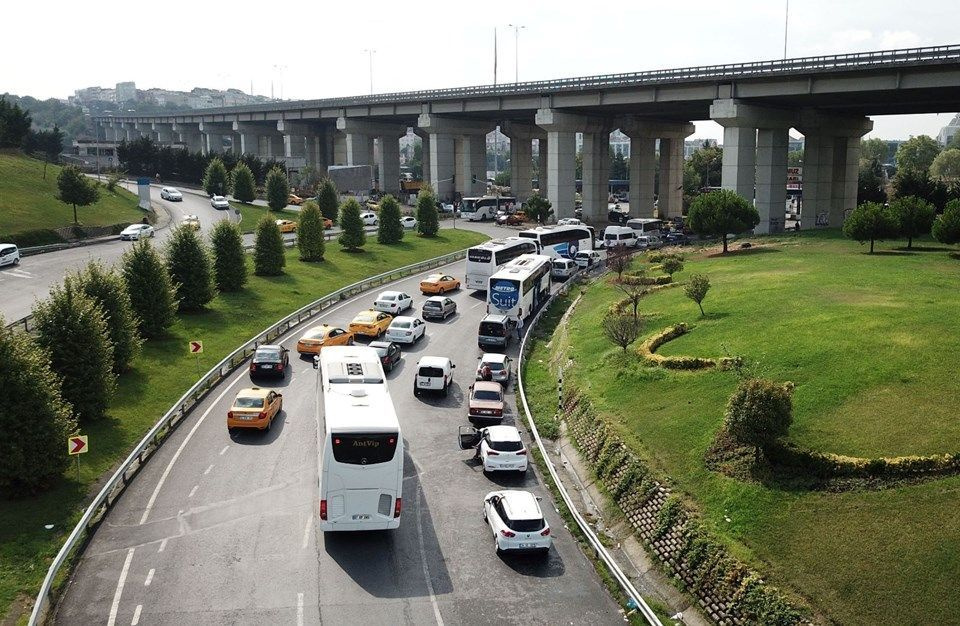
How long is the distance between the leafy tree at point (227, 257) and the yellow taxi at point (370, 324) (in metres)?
14.4

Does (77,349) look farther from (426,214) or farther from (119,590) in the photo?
(426,214)

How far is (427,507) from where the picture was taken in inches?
1181

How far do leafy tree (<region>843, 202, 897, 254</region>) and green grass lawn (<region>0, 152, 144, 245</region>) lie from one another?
73533 mm

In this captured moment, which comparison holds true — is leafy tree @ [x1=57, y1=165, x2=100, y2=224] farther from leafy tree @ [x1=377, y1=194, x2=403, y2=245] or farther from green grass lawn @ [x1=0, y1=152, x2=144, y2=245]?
leafy tree @ [x1=377, y1=194, x2=403, y2=245]

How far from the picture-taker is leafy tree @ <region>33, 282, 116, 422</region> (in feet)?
116

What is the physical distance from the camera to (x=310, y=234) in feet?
262

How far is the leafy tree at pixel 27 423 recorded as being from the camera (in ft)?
93.9

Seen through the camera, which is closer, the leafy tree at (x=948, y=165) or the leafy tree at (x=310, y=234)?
the leafy tree at (x=310, y=234)

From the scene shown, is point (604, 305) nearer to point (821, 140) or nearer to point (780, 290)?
point (780, 290)

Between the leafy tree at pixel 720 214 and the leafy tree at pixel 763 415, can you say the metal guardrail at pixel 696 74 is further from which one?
the leafy tree at pixel 763 415

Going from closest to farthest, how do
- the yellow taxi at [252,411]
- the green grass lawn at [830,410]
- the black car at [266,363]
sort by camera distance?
1. the green grass lawn at [830,410]
2. the yellow taxi at [252,411]
3. the black car at [266,363]

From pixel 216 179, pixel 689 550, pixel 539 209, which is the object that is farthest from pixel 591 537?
pixel 216 179

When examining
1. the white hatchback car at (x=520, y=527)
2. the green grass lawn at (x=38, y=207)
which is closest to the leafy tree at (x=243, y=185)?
the green grass lawn at (x=38, y=207)

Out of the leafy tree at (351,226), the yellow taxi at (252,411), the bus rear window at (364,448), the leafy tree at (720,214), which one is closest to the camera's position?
the bus rear window at (364,448)
